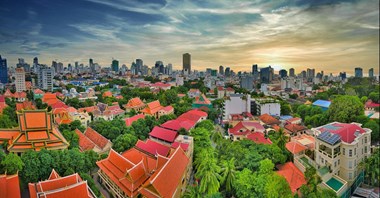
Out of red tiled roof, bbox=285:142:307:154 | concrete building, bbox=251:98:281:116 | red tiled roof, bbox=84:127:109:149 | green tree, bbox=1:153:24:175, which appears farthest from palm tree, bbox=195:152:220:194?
concrete building, bbox=251:98:281:116

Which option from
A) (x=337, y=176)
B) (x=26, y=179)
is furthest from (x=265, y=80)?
(x=26, y=179)

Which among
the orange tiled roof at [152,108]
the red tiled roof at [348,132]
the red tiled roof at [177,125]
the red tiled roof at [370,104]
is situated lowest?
the red tiled roof at [177,125]

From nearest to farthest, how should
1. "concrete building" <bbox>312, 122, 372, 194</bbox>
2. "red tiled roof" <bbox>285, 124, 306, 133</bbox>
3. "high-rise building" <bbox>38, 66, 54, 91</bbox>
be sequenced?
"high-rise building" <bbox>38, 66, 54, 91</bbox>
"concrete building" <bbox>312, 122, 372, 194</bbox>
"red tiled roof" <bbox>285, 124, 306, 133</bbox>

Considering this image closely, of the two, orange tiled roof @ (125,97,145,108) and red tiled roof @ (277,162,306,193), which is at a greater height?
orange tiled roof @ (125,97,145,108)

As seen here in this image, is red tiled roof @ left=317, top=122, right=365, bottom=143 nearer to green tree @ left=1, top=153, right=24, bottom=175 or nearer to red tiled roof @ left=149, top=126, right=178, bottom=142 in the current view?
red tiled roof @ left=149, top=126, right=178, bottom=142

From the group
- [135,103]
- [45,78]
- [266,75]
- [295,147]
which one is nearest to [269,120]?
[295,147]

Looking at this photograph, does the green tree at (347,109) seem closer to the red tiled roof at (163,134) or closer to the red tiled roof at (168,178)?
the red tiled roof at (163,134)

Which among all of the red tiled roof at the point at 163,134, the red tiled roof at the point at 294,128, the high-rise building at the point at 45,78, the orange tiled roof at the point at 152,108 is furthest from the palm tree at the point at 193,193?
the red tiled roof at the point at 294,128
